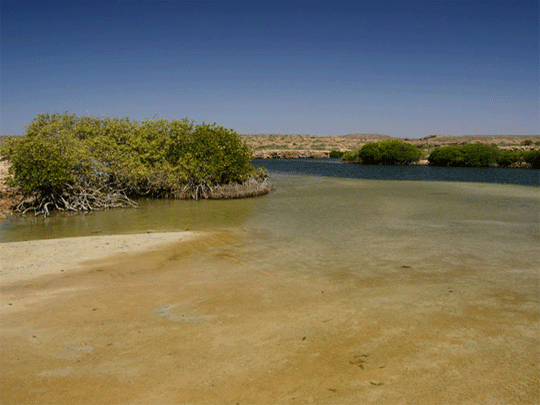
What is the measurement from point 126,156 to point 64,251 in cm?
1286

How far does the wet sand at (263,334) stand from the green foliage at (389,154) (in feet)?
212

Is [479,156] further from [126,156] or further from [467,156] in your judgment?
[126,156]

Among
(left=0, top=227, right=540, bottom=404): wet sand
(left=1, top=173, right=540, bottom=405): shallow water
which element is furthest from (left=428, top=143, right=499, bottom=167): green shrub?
(left=0, top=227, right=540, bottom=404): wet sand

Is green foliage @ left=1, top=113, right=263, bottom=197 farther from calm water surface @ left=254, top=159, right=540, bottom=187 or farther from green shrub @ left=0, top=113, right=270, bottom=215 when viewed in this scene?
calm water surface @ left=254, top=159, right=540, bottom=187

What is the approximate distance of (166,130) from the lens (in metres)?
25.2

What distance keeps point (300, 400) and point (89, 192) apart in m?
19.6

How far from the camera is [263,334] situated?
18.6 ft

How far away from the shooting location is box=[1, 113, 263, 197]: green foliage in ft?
59.3

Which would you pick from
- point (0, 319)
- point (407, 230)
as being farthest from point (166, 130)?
point (0, 319)

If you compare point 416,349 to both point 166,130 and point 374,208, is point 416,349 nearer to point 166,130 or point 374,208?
point 374,208

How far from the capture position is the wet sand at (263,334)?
4.32 m

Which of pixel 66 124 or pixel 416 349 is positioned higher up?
pixel 66 124

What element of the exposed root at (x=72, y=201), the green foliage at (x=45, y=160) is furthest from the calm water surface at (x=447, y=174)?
the green foliage at (x=45, y=160)

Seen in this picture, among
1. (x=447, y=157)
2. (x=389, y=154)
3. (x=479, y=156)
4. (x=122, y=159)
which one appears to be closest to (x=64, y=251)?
(x=122, y=159)
